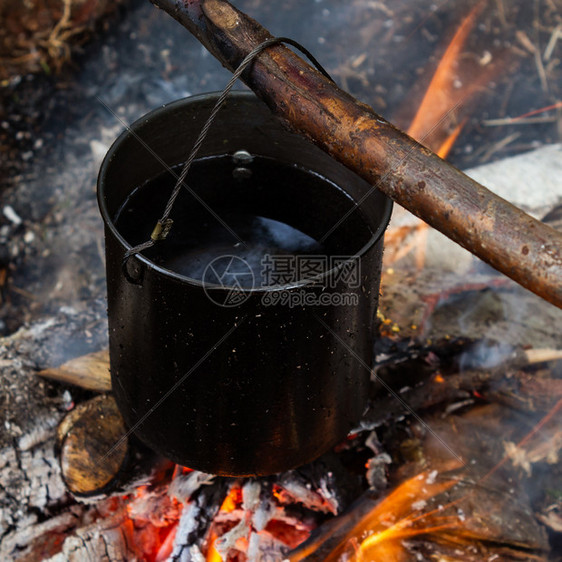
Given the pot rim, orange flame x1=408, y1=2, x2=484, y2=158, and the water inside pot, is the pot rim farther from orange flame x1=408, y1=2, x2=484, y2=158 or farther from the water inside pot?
orange flame x1=408, y1=2, x2=484, y2=158

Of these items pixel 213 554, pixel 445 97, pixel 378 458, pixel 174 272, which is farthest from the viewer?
pixel 445 97

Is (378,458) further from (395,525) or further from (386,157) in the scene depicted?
(386,157)

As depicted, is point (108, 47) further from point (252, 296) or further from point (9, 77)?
point (252, 296)

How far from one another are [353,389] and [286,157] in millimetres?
736

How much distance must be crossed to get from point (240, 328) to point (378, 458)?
0.96 meters

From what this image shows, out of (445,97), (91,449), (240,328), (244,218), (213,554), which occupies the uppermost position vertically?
(240,328)

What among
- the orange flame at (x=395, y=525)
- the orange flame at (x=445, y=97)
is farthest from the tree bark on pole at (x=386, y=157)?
the orange flame at (x=445, y=97)

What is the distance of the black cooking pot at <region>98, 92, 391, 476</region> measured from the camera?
1305mm

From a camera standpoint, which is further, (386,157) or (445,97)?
(445,97)

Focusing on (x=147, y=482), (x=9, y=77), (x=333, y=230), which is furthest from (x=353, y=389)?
(x=9, y=77)

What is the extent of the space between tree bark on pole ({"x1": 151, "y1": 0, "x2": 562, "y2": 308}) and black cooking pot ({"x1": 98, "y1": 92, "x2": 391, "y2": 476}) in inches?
5.7

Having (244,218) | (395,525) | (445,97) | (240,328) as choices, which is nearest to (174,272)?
(240,328)

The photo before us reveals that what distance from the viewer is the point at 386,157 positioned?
1302mm

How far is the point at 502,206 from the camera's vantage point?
3.88ft
